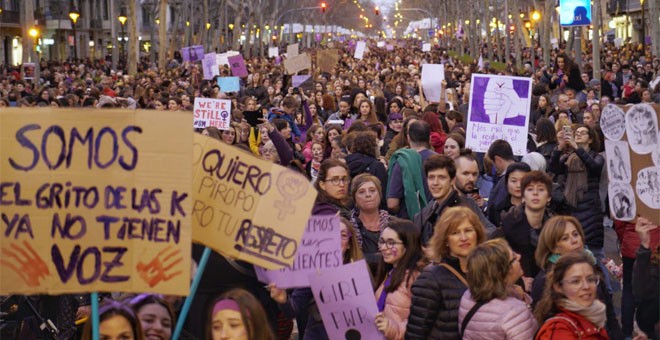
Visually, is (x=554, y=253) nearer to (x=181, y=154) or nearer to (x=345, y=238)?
(x=345, y=238)

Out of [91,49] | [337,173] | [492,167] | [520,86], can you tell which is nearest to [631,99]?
[520,86]

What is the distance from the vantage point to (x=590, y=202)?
10.5 m

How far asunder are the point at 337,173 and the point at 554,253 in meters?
2.09

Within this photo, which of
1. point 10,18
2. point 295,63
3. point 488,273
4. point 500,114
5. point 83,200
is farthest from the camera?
point 10,18

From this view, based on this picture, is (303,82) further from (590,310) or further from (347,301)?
(590,310)

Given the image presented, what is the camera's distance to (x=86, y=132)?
5078mm

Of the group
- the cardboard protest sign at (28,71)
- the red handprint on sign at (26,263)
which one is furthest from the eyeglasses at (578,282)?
the cardboard protest sign at (28,71)

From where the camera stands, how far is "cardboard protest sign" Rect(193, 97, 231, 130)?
53.4 feet

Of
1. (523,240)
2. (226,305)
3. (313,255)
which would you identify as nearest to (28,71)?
(523,240)

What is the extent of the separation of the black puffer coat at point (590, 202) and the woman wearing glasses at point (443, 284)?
3600mm

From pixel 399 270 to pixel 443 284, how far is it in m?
0.57

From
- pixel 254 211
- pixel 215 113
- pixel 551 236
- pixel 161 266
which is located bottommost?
pixel 551 236

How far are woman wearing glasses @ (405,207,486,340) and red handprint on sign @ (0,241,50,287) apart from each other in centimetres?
183

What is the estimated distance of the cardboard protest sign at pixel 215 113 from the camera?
16281 millimetres
